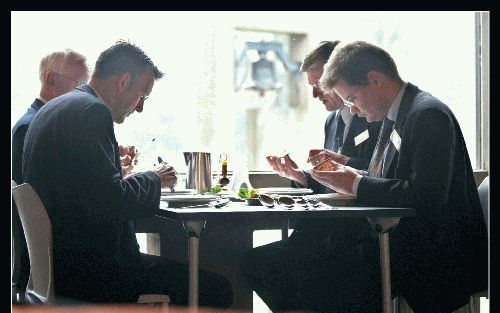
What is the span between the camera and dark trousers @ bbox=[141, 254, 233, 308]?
98.3 inches

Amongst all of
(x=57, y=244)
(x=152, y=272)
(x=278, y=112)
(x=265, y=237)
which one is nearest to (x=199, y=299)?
(x=152, y=272)

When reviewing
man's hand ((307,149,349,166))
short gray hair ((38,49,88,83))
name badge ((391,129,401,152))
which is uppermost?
short gray hair ((38,49,88,83))

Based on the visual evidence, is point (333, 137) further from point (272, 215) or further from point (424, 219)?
point (272, 215)

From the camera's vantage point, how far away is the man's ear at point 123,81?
2566 mm

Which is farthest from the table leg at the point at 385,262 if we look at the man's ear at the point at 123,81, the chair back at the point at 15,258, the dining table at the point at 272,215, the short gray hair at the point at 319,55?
the short gray hair at the point at 319,55

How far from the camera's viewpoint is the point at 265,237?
4.92 meters

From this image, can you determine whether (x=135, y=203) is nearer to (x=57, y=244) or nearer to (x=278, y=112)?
(x=57, y=244)

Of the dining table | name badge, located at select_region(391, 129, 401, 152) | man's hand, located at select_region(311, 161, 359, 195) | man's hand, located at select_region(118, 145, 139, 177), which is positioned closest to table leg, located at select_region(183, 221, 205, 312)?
the dining table

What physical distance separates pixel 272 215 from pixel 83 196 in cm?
60

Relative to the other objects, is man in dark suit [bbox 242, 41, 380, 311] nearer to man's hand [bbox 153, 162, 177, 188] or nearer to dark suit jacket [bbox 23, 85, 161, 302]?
man's hand [bbox 153, 162, 177, 188]

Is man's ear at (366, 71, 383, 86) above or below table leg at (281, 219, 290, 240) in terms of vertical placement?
above

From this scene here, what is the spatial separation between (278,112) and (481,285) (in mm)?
2783

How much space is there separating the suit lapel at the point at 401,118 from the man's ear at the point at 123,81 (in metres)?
0.99

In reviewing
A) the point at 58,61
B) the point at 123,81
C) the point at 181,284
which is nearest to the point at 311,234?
the point at 181,284
